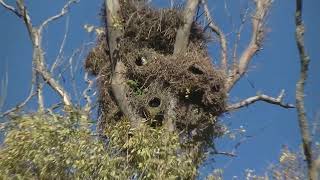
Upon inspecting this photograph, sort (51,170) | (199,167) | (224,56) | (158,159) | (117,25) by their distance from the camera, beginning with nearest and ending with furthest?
(51,170) < (158,159) < (199,167) < (117,25) < (224,56)

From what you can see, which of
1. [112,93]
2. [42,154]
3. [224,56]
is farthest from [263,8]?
[42,154]

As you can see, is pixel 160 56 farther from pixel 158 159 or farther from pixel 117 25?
pixel 158 159

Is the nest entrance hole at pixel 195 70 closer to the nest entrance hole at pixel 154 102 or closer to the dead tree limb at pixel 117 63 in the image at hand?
the nest entrance hole at pixel 154 102

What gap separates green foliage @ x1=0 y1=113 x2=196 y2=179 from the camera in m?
7.16

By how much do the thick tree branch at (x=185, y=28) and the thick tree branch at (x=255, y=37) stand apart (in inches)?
48.7

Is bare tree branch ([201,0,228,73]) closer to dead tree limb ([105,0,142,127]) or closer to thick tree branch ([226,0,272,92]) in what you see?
thick tree branch ([226,0,272,92])

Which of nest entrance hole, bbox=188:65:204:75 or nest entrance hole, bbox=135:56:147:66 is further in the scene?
nest entrance hole, bbox=135:56:147:66

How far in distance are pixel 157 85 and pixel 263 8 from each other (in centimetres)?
310

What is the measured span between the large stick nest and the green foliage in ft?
4.45

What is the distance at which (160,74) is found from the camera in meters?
9.38

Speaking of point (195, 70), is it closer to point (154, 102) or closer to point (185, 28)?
point (154, 102)

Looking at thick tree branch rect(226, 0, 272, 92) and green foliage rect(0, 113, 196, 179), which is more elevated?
thick tree branch rect(226, 0, 272, 92)

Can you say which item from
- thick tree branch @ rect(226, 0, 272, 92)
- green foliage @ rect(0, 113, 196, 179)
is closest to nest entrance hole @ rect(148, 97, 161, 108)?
green foliage @ rect(0, 113, 196, 179)

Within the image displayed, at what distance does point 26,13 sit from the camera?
38.3ft
